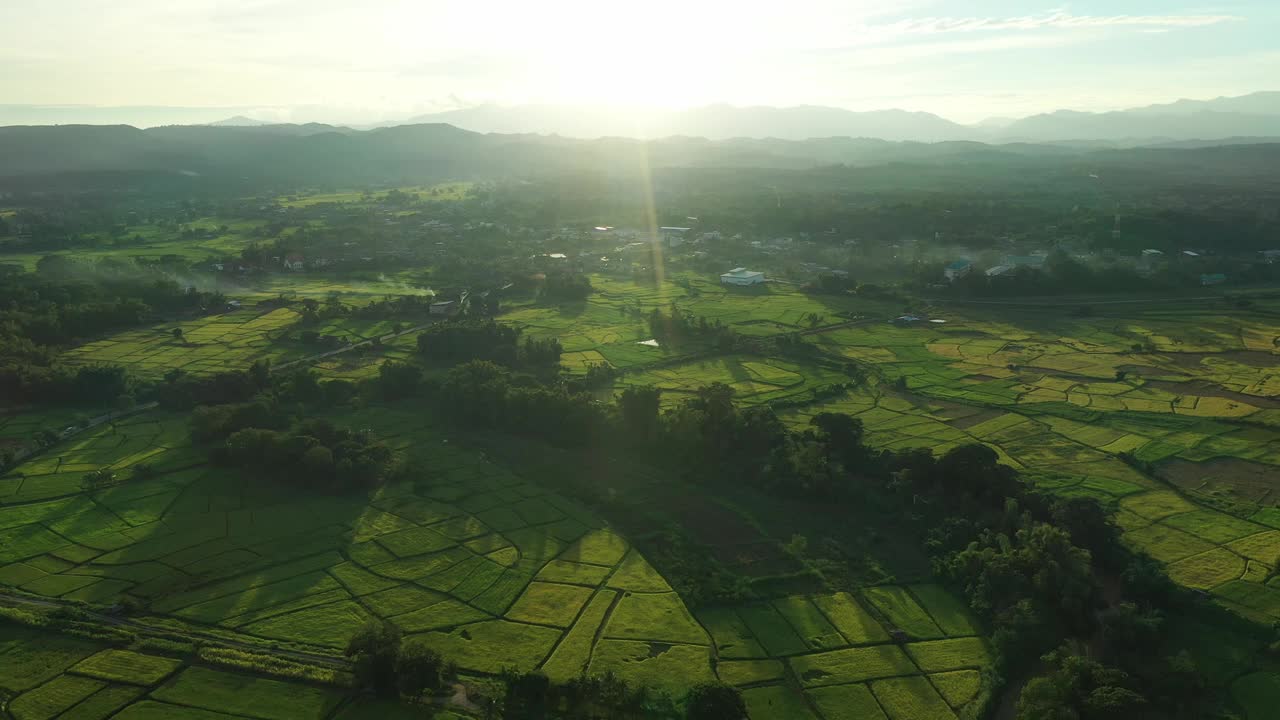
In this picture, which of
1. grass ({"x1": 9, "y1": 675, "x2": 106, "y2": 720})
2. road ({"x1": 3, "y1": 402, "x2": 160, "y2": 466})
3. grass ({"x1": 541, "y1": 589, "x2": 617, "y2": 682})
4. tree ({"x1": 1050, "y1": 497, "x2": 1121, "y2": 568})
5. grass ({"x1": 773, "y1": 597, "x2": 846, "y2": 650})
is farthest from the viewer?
road ({"x1": 3, "y1": 402, "x2": 160, "y2": 466})

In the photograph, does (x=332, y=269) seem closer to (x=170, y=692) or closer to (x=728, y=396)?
(x=728, y=396)

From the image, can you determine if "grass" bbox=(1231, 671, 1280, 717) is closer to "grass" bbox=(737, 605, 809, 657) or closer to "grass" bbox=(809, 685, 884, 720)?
"grass" bbox=(809, 685, 884, 720)

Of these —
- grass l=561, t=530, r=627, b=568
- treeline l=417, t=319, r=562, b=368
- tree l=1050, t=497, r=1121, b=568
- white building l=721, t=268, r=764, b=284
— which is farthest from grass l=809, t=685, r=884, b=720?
white building l=721, t=268, r=764, b=284

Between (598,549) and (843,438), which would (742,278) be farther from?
(598,549)

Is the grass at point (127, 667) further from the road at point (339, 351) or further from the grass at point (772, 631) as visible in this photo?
the road at point (339, 351)

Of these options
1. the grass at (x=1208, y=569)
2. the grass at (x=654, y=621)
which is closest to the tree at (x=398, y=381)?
the grass at (x=654, y=621)

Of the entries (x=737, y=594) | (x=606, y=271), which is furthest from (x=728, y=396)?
(x=606, y=271)
